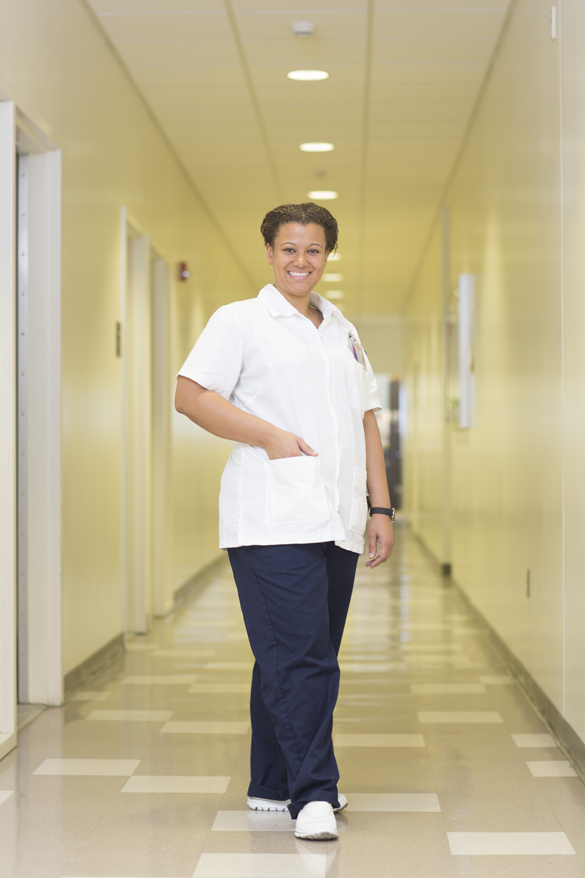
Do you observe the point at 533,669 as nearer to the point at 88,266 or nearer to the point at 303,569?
the point at 303,569

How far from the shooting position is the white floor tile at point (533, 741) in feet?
10.6

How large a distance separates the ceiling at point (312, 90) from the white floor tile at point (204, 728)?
3116mm

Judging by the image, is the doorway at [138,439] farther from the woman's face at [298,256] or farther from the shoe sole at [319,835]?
the shoe sole at [319,835]

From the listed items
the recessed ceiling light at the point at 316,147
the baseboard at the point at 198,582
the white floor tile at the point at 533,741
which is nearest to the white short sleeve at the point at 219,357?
the white floor tile at the point at 533,741

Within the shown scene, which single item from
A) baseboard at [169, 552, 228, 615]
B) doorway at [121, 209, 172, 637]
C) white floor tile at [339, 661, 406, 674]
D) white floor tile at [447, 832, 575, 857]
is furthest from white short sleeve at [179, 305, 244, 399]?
baseboard at [169, 552, 228, 615]

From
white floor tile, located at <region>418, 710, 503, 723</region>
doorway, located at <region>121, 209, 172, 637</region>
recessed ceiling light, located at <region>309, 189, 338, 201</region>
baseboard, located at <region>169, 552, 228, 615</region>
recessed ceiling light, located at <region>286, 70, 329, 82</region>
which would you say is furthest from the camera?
recessed ceiling light, located at <region>309, 189, 338, 201</region>

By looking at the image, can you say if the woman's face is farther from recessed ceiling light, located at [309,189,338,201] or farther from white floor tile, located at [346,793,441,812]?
recessed ceiling light, located at [309,189,338,201]

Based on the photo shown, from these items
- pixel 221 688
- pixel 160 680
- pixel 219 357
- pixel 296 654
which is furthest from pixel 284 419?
pixel 160 680

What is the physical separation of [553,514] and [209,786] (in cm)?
155

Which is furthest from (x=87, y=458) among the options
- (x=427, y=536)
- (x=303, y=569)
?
(x=427, y=536)

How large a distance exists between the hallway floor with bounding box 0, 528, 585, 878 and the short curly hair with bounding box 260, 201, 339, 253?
154 cm

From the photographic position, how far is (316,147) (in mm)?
6383

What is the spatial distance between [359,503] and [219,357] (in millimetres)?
526

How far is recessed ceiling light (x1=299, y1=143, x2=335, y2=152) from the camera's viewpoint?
632 cm
